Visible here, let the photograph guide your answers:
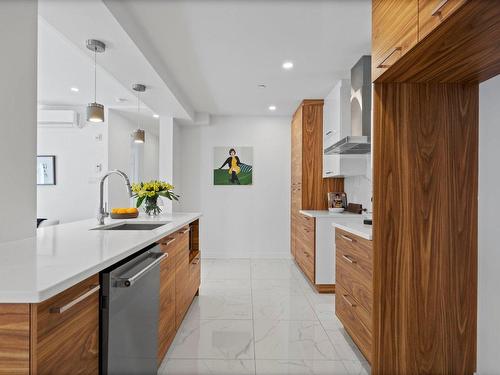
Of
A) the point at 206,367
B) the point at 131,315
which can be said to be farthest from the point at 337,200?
the point at 131,315

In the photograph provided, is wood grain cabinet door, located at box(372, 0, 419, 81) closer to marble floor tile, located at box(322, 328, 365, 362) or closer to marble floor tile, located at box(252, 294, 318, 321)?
marble floor tile, located at box(322, 328, 365, 362)

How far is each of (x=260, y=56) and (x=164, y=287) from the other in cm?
224

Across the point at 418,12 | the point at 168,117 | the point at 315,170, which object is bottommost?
the point at 315,170

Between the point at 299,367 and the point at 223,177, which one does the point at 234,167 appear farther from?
the point at 299,367

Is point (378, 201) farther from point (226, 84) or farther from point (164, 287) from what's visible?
point (226, 84)

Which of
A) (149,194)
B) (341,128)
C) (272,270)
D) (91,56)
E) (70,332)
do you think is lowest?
(272,270)


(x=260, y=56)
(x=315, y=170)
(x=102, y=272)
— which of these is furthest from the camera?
(x=315, y=170)

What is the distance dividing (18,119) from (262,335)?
2.13 meters

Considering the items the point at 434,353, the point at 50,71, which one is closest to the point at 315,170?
the point at 434,353

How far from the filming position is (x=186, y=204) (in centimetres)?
538

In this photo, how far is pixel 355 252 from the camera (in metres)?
2.10

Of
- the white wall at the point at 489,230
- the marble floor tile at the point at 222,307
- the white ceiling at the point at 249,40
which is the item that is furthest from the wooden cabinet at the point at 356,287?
the white ceiling at the point at 249,40

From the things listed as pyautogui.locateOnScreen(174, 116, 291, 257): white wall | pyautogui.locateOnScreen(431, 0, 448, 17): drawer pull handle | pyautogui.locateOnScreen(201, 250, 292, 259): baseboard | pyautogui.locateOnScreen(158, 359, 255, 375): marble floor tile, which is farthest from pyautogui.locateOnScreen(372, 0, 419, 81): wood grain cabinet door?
pyautogui.locateOnScreen(201, 250, 292, 259): baseboard

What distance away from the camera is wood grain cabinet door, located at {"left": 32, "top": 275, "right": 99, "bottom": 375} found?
2.71 ft
